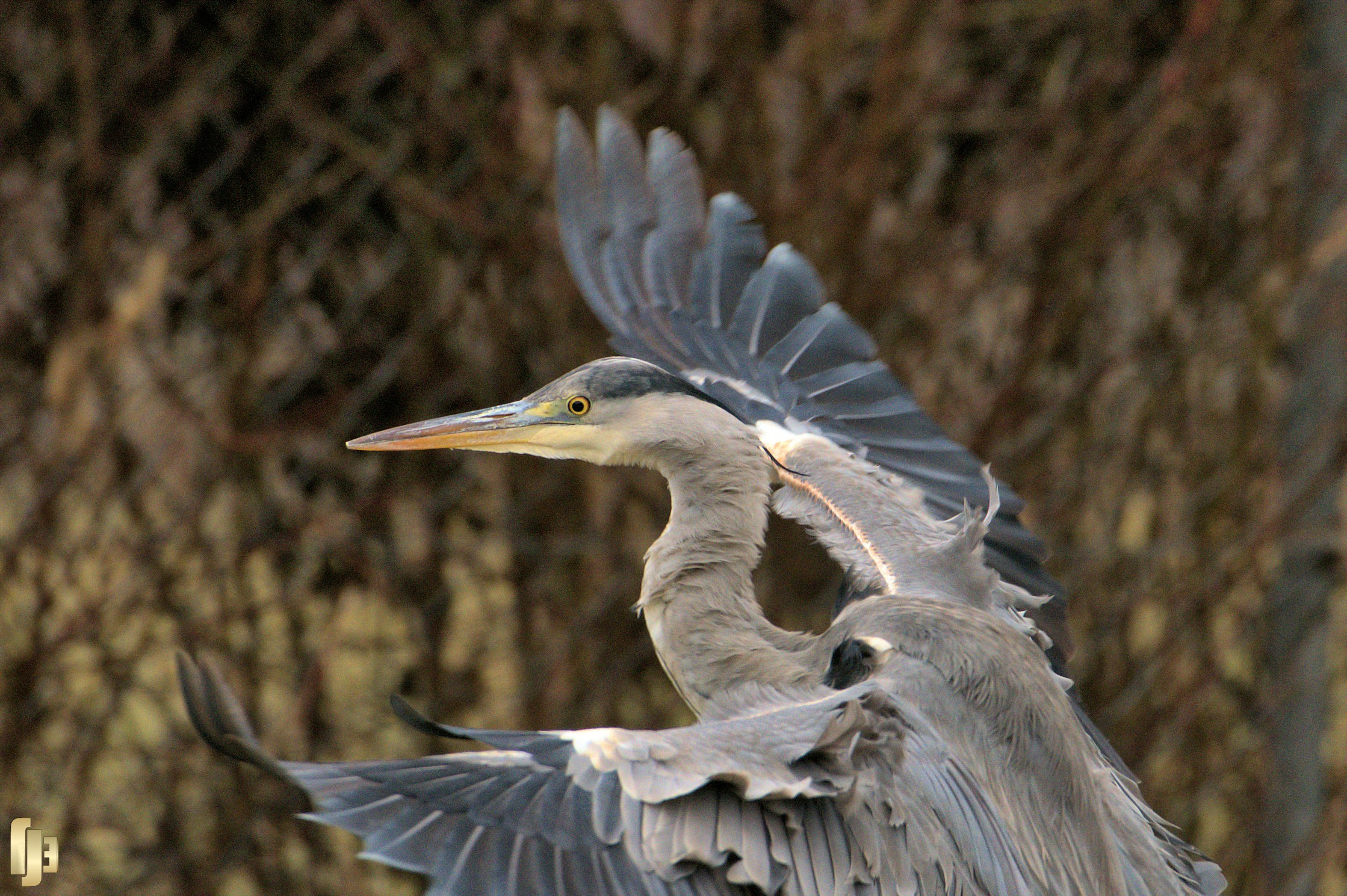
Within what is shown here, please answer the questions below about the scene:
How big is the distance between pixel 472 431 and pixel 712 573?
382 millimetres

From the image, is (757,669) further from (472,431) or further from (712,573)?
(472,431)

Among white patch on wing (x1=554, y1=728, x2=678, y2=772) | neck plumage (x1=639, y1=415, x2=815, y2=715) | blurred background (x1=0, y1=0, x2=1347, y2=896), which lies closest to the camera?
white patch on wing (x1=554, y1=728, x2=678, y2=772)

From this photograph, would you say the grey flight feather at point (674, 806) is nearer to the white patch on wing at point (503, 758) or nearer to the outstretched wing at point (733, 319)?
the white patch on wing at point (503, 758)

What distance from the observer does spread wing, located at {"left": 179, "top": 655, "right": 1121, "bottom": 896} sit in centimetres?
135

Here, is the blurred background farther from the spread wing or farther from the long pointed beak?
the spread wing

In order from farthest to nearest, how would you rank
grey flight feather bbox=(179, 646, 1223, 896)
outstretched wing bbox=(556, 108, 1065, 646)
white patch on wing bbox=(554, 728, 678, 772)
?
outstretched wing bbox=(556, 108, 1065, 646) → white patch on wing bbox=(554, 728, 678, 772) → grey flight feather bbox=(179, 646, 1223, 896)

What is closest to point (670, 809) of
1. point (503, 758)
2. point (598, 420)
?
point (503, 758)

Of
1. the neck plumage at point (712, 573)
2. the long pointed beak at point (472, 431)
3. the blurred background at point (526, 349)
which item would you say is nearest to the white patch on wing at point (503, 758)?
the neck plumage at point (712, 573)

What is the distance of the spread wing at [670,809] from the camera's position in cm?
135

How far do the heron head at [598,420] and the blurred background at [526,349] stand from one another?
3.29 ft

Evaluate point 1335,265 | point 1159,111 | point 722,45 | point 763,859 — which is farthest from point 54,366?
point 1335,265

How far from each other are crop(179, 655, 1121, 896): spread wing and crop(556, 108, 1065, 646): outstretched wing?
0.99 m

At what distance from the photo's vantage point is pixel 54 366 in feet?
9.89

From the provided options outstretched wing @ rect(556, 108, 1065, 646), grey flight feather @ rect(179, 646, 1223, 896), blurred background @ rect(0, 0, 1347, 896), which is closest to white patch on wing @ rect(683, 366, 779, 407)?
outstretched wing @ rect(556, 108, 1065, 646)
